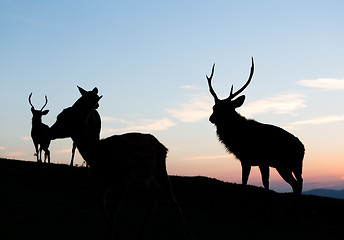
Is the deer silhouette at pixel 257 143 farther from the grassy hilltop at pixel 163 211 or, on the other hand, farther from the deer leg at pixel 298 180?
the grassy hilltop at pixel 163 211

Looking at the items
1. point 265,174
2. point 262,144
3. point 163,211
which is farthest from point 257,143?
point 163,211

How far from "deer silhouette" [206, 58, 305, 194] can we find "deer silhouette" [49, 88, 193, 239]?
244 inches

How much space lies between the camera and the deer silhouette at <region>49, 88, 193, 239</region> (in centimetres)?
770

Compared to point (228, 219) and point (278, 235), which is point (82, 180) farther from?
point (278, 235)

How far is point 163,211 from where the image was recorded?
1299 centimetres

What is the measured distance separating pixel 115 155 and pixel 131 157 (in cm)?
29

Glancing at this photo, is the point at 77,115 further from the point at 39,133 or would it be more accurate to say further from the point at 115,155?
the point at 39,133

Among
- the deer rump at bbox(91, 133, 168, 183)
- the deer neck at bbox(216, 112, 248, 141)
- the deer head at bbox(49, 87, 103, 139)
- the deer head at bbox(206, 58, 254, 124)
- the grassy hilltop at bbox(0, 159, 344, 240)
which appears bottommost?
the grassy hilltop at bbox(0, 159, 344, 240)

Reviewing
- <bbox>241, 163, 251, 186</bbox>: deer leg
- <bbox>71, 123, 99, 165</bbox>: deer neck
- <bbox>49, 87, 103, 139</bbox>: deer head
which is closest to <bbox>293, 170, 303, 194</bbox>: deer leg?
<bbox>241, 163, 251, 186</bbox>: deer leg

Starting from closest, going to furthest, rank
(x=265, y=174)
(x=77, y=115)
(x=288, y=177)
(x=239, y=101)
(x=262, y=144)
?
(x=77, y=115), (x=265, y=174), (x=262, y=144), (x=288, y=177), (x=239, y=101)

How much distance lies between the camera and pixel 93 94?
27.9 feet

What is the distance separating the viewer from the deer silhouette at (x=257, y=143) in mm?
14659

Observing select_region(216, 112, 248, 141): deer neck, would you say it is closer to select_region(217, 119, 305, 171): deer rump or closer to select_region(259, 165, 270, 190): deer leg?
select_region(217, 119, 305, 171): deer rump

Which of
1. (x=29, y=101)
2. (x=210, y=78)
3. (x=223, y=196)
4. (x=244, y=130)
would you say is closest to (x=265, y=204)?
(x=223, y=196)
